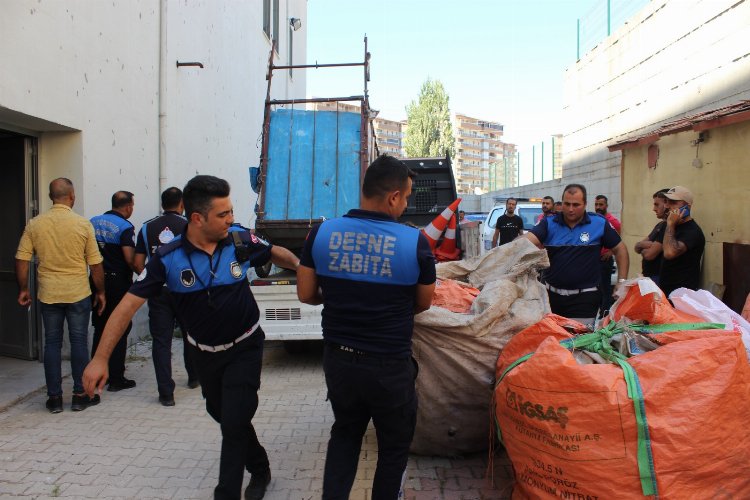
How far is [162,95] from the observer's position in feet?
24.6

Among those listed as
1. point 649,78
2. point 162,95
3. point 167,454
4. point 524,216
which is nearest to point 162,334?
point 167,454

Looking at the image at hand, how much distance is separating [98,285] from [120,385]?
1.03m

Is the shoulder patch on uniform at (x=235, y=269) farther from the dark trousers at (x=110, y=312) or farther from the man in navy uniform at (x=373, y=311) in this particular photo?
the dark trousers at (x=110, y=312)

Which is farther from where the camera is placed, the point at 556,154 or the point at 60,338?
the point at 556,154

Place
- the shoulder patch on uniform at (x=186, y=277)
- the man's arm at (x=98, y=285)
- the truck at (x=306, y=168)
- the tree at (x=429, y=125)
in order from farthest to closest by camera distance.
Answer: the tree at (x=429, y=125) < the truck at (x=306, y=168) < the man's arm at (x=98, y=285) < the shoulder patch on uniform at (x=186, y=277)

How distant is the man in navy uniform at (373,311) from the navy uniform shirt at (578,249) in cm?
219

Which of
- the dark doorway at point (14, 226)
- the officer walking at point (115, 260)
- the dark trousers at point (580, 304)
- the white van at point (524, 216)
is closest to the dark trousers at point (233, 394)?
the dark trousers at point (580, 304)

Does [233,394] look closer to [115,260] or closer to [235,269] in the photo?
[235,269]

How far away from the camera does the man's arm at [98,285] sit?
478 cm

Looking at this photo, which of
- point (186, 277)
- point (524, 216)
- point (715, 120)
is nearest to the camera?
point (186, 277)

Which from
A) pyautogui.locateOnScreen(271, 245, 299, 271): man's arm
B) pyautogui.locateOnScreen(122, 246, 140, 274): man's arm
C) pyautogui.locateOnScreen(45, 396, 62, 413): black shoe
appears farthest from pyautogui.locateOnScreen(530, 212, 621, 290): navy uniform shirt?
pyautogui.locateOnScreen(45, 396, 62, 413): black shoe

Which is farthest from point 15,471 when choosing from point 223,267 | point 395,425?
point 395,425

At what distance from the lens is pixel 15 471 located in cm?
356

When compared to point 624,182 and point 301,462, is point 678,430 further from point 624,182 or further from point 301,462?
point 624,182
